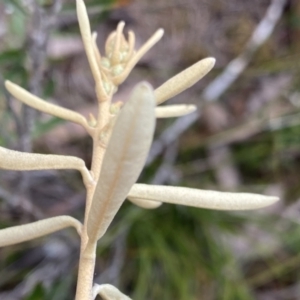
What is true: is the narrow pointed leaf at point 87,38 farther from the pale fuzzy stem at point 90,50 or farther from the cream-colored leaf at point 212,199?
the cream-colored leaf at point 212,199

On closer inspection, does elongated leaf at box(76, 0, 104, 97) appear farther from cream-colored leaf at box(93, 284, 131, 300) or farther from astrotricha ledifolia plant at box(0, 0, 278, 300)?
cream-colored leaf at box(93, 284, 131, 300)

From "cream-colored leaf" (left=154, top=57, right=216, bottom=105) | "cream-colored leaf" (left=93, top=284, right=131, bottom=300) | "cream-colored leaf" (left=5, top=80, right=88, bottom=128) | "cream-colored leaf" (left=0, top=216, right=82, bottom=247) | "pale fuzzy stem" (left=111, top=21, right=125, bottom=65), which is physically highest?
"pale fuzzy stem" (left=111, top=21, right=125, bottom=65)

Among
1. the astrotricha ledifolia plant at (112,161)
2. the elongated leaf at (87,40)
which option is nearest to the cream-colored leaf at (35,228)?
the astrotricha ledifolia plant at (112,161)

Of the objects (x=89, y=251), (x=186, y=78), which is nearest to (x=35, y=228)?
Answer: (x=89, y=251)

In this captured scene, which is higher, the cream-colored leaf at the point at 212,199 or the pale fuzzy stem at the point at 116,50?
the pale fuzzy stem at the point at 116,50

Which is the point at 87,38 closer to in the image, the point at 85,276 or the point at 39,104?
the point at 39,104

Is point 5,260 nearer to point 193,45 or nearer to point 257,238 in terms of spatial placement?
point 257,238

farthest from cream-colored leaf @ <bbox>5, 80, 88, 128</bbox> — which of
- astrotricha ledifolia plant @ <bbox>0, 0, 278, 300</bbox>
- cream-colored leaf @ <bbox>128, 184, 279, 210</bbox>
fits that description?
cream-colored leaf @ <bbox>128, 184, 279, 210</bbox>
